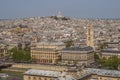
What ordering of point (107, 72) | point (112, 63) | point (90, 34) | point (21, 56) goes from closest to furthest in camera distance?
point (107, 72)
point (112, 63)
point (21, 56)
point (90, 34)

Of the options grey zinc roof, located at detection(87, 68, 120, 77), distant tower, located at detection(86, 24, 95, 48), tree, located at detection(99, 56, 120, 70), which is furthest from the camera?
distant tower, located at detection(86, 24, 95, 48)

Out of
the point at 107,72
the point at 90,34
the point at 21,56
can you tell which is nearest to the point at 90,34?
the point at 90,34

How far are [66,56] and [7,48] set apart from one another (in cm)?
1437

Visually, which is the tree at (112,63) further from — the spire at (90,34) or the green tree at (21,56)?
the green tree at (21,56)

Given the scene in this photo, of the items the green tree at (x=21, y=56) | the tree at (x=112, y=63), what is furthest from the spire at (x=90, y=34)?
the green tree at (x=21, y=56)

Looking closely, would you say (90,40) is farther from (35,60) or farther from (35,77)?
(35,77)

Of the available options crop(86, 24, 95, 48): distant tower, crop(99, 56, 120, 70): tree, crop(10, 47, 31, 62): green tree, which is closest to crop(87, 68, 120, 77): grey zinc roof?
crop(99, 56, 120, 70): tree

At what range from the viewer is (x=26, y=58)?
48.1 metres

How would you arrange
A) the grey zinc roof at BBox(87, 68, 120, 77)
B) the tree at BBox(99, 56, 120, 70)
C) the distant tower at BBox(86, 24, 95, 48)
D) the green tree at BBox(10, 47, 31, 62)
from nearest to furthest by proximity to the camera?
the grey zinc roof at BBox(87, 68, 120, 77) → the tree at BBox(99, 56, 120, 70) → the green tree at BBox(10, 47, 31, 62) → the distant tower at BBox(86, 24, 95, 48)

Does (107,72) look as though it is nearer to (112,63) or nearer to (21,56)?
(112,63)

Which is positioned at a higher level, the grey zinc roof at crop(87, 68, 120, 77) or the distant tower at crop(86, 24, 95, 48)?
the distant tower at crop(86, 24, 95, 48)

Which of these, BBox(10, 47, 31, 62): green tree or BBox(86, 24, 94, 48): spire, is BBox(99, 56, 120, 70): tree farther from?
BBox(10, 47, 31, 62): green tree

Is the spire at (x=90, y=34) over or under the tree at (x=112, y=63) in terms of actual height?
over

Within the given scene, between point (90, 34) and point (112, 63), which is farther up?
point (90, 34)
